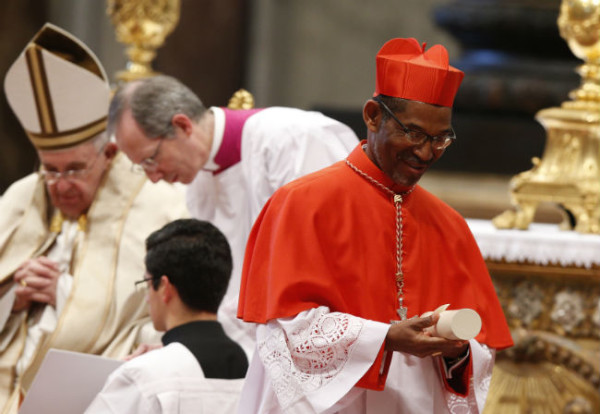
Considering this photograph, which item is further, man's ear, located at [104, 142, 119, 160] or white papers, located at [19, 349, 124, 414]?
man's ear, located at [104, 142, 119, 160]

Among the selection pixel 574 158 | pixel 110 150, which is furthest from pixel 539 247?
pixel 110 150

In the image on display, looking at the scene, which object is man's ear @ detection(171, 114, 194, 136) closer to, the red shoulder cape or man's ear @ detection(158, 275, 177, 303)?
man's ear @ detection(158, 275, 177, 303)

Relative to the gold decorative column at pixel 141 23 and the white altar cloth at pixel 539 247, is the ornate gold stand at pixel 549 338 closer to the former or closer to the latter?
the white altar cloth at pixel 539 247

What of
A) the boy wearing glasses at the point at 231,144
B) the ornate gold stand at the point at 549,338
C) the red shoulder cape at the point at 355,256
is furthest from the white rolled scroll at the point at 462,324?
the ornate gold stand at the point at 549,338

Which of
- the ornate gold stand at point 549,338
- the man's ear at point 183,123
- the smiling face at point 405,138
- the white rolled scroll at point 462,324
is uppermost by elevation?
the smiling face at point 405,138

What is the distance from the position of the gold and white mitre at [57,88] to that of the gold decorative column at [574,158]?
2005mm

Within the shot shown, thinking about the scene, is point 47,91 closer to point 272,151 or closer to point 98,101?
point 98,101

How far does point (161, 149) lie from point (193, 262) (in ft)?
3.17

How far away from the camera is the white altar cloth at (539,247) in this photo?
5504mm

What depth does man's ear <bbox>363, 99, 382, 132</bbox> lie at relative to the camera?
3283 mm

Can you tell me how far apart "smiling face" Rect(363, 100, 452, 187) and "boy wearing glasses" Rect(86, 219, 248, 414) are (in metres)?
0.89

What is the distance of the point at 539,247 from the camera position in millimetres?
5559

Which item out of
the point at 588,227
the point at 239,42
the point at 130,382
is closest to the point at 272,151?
the point at 130,382

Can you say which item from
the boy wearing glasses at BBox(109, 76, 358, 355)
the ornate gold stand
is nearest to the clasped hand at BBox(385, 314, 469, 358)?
the boy wearing glasses at BBox(109, 76, 358, 355)
